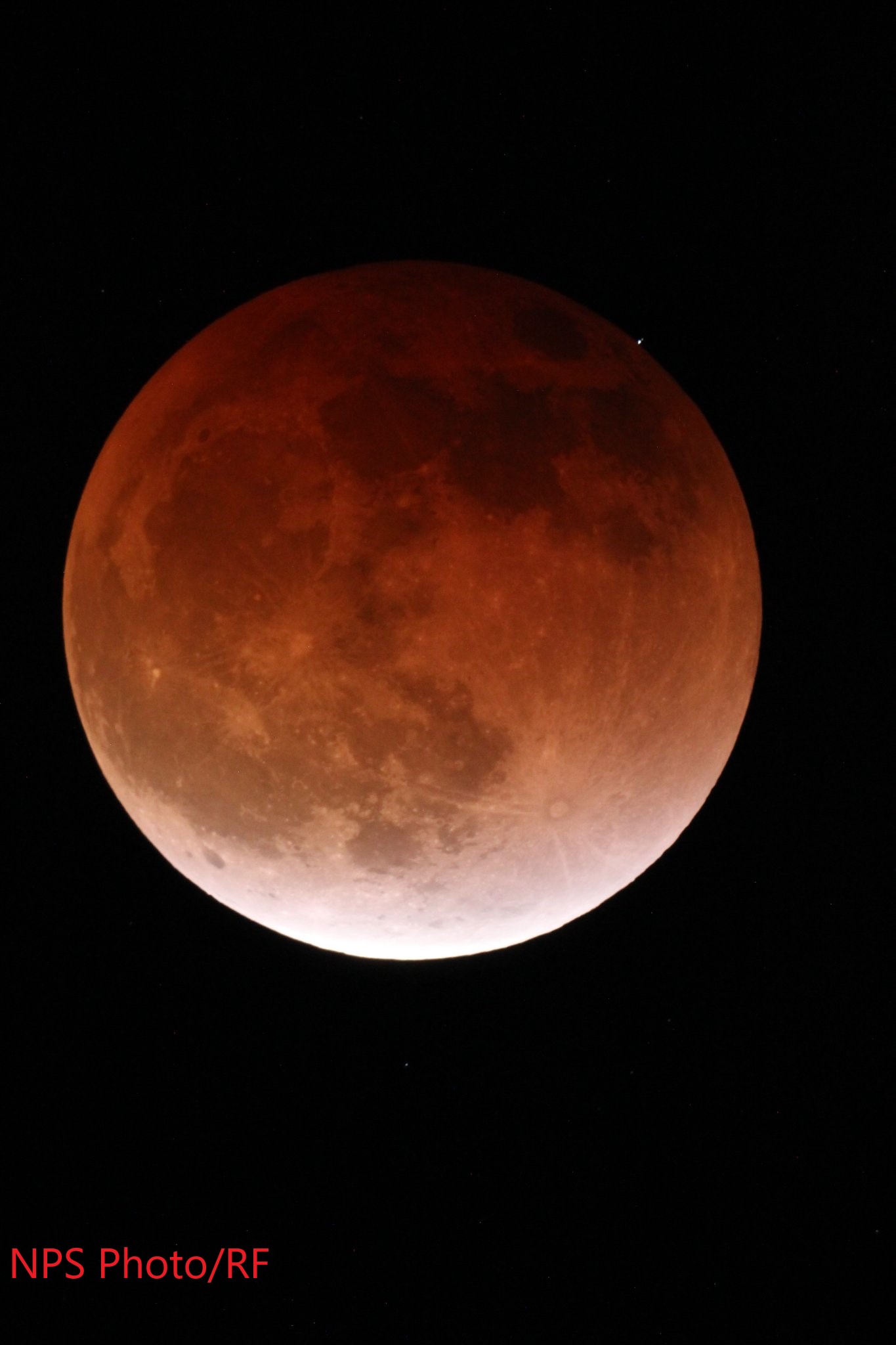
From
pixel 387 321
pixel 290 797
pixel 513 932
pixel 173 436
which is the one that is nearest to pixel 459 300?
pixel 387 321

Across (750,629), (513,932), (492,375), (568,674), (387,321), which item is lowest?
(513,932)

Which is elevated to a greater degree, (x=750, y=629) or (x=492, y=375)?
(x=492, y=375)

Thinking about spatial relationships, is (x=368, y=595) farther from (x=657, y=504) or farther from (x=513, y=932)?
(x=513, y=932)

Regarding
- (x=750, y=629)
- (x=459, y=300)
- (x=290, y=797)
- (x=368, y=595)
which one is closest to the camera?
(x=368, y=595)

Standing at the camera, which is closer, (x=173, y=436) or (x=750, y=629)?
(x=173, y=436)

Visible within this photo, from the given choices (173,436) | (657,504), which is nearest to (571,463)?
(657,504)

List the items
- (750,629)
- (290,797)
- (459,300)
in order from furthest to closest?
(750,629)
(459,300)
(290,797)
